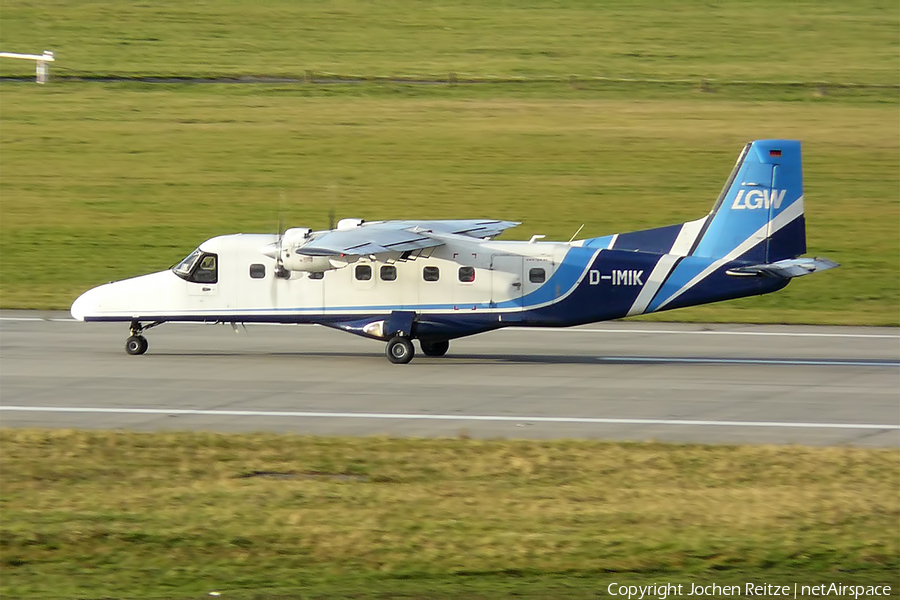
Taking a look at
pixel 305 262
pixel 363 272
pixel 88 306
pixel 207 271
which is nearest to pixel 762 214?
pixel 363 272

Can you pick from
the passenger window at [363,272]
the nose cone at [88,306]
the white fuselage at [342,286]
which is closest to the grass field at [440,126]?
the nose cone at [88,306]

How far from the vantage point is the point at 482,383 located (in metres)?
21.4

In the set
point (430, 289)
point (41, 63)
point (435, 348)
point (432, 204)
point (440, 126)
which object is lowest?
point (435, 348)

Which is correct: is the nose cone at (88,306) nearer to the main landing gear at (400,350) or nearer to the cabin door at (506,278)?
the main landing gear at (400,350)

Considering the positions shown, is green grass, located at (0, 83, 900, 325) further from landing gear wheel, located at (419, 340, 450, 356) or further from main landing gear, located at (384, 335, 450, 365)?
main landing gear, located at (384, 335, 450, 365)

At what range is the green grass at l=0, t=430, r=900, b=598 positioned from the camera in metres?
10.8

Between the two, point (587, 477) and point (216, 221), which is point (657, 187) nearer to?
point (216, 221)

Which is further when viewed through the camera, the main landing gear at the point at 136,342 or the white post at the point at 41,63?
the white post at the point at 41,63

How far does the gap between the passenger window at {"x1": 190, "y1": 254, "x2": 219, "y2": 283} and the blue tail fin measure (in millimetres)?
9741

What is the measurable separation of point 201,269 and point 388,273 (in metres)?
3.92

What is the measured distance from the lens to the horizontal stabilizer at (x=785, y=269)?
2203 centimetres

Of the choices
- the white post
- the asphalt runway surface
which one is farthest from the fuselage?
the white post

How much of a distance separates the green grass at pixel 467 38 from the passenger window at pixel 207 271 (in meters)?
35.5

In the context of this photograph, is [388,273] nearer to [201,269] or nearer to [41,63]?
[201,269]
